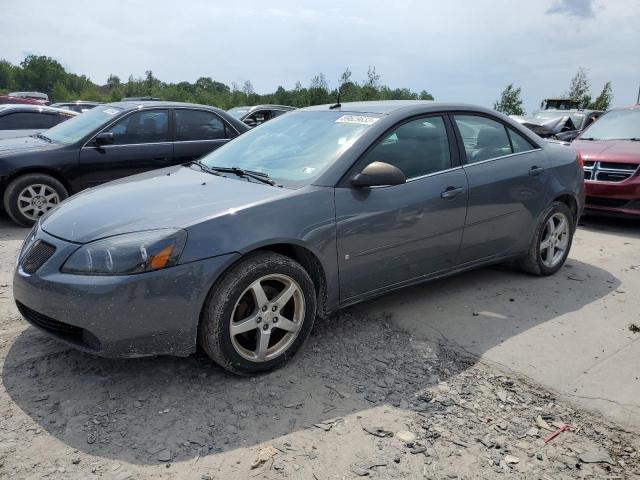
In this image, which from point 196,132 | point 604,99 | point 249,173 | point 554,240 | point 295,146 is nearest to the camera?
point 249,173

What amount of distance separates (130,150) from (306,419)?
534cm

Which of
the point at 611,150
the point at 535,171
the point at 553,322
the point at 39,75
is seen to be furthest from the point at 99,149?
the point at 39,75

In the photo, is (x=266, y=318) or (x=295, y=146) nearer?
(x=266, y=318)

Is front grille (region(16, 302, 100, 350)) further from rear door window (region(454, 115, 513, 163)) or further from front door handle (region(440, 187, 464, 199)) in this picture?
rear door window (region(454, 115, 513, 163))

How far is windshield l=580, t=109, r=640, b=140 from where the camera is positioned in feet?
26.3

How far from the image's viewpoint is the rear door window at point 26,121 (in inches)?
363

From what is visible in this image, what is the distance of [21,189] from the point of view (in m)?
6.60

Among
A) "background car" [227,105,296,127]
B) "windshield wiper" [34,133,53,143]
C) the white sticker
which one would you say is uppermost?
"background car" [227,105,296,127]

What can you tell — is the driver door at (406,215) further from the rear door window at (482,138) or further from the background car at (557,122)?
the background car at (557,122)

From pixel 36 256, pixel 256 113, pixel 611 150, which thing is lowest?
pixel 36 256

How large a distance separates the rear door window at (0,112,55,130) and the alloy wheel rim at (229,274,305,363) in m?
7.96

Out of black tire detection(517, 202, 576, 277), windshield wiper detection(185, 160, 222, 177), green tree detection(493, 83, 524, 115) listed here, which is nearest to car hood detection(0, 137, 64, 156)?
windshield wiper detection(185, 160, 222, 177)

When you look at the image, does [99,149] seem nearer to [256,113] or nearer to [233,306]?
[233,306]

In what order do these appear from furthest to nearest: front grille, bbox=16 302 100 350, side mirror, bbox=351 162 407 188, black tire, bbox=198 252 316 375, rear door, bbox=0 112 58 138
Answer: rear door, bbox=0 112 58 138, side mirror, bbox=351 162 407 188, black tire, bbox=198 252 316 375, front grille, bbox=16 302 100 350
